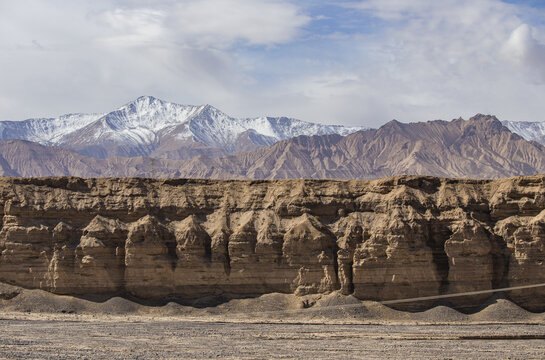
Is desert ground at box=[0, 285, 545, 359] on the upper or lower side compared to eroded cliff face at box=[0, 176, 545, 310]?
lower

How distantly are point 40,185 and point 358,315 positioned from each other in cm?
2739

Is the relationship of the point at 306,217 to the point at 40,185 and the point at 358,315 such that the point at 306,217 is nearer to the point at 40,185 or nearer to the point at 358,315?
the point at 358,315

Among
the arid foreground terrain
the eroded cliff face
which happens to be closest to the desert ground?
the arid foreground terrain

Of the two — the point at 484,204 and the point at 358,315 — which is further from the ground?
the point at 484,204

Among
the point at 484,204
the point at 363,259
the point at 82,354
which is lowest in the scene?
the point at 82,354

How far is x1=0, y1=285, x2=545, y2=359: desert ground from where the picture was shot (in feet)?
153

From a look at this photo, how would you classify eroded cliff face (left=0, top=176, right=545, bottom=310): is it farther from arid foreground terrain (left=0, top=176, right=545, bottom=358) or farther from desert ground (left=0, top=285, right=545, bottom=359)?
desert ground (left=0, top=285, right=545, bottom=359)

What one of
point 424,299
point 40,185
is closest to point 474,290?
point 424,299

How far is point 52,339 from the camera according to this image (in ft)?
163

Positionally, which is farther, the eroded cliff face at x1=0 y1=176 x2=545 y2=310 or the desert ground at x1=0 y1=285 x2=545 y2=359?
the eroded cliff face at x1=0 y1=176 x2=545 y2=310

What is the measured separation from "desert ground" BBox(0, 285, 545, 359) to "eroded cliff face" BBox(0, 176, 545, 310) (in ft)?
4.40

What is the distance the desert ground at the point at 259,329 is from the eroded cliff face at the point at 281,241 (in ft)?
4.40

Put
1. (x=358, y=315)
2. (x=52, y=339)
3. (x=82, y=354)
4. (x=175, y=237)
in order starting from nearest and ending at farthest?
(x=82, y=354)
(x=52, y=339)
(x=358, y=315)
(x=175, y=237)

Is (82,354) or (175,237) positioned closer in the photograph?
(82,354)
